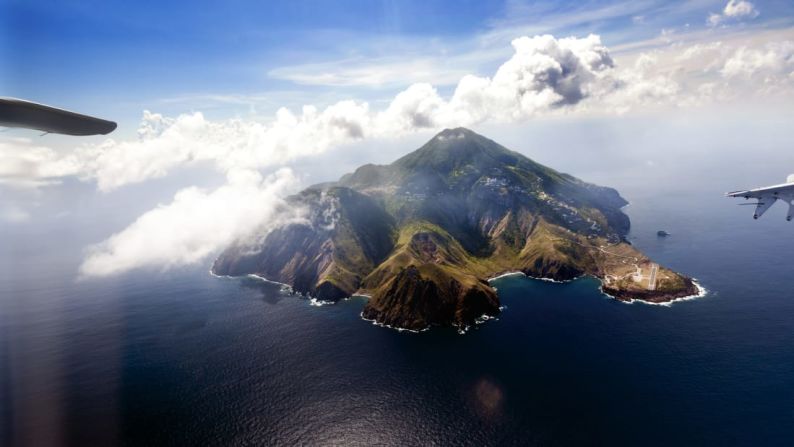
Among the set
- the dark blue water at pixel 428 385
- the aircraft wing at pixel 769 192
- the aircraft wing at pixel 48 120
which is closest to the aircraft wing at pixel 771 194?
the aircraft wing at pixel 769 192

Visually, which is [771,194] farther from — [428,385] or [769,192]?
[428,385]

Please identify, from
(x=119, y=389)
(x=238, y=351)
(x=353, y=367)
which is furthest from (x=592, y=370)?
(x=119, y=389)

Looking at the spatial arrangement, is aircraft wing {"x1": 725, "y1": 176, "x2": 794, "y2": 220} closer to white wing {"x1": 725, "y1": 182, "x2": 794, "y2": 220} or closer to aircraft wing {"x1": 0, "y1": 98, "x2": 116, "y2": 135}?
white wing {"x1": 725, "y1": 182, "x2": 794, "y2": 220}

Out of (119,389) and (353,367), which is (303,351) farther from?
(119,389)

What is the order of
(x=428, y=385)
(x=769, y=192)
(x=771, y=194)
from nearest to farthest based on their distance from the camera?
(x=769, y=192) < (x=771, y=194) < (x=428, y=385)

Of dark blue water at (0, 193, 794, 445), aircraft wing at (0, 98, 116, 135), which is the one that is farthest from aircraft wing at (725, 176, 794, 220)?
aircraft wing at (0, 98, 116, 135)

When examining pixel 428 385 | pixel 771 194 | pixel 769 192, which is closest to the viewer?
pixel 769 192

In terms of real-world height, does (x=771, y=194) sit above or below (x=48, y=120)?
above

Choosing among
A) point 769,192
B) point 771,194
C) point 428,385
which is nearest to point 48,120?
point 769,192
